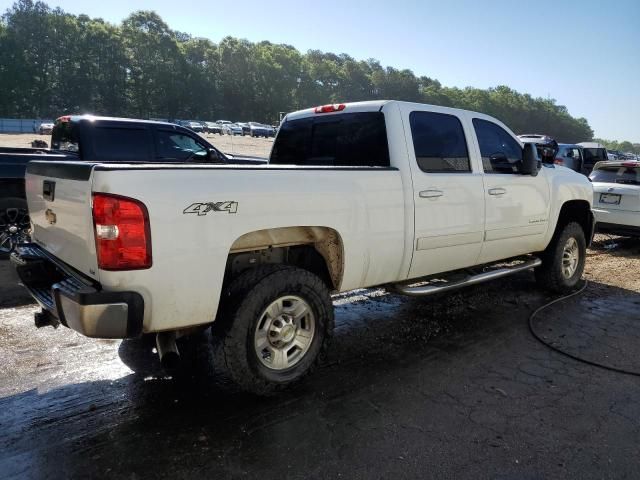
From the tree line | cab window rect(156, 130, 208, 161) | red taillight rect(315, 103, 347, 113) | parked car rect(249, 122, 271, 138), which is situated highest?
the tree line

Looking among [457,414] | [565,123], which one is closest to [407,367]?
[457,414]

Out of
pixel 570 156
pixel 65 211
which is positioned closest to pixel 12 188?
pixel 65 211

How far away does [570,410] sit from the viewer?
3479 mm

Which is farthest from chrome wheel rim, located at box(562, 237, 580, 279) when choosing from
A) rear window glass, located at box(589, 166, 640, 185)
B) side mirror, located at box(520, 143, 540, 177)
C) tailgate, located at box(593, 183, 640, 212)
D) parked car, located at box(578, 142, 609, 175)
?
parked car, located at box(578, 142, 609, 175)

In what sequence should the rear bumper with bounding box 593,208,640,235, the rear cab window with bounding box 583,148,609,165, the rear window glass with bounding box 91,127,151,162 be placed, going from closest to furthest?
the rear window glass with bounding box 91,127,151,162
the rear bumper with bounding box 593,208,640,235
the rear cab window with bounding box 583,148,609,165

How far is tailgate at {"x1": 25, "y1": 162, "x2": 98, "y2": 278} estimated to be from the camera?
2900mm

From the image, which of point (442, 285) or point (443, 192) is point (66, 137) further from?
point (442, 285)

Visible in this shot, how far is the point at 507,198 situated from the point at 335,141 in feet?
6.21

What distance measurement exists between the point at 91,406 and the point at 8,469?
0.71m

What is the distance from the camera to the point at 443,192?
4.45 m

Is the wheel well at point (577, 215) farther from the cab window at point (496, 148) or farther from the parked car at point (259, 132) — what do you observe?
the parked car at point (259, 132)

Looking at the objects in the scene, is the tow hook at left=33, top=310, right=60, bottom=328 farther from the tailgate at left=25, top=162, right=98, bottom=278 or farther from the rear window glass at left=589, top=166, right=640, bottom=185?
the rear window glass at left=589, top=166, right=640, bottom=185

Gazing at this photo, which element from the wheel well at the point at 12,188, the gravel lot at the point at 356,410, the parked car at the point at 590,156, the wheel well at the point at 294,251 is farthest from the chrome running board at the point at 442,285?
the parked car at the point at 590,156

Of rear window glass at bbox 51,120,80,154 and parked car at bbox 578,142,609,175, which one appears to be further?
parked car at bbox 578,142,609,175
